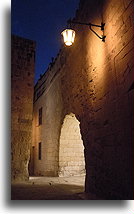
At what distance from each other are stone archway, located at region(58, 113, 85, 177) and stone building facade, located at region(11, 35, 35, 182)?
1.91 metres

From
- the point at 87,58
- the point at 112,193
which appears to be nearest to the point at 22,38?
the point at 87,58

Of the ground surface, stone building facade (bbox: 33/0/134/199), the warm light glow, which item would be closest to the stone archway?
stone building facade (bbox: 33/0/134/199)

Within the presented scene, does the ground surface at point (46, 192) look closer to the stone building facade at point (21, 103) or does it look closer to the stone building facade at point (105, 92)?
the stone building facade at point (105, 92)

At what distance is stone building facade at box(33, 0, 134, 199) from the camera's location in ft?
8.93

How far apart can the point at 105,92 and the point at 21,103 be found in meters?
2.87

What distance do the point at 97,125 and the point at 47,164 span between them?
558 centimetres

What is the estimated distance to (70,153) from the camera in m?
7.47

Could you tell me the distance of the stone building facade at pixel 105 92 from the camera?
2721mm


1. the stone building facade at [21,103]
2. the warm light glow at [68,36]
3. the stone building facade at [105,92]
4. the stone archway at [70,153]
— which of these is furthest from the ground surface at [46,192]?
the warm light glow at [68,36]

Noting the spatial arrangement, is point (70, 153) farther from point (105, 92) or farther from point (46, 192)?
point (105, 92)

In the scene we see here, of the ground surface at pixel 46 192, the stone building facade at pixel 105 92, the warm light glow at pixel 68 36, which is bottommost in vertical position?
the ground surface at pixel 46 192

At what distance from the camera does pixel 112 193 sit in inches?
122

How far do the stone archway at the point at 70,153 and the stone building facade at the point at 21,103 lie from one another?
1.91 metres

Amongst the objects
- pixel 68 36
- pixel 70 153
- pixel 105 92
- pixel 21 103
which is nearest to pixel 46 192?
pixel 105 92
